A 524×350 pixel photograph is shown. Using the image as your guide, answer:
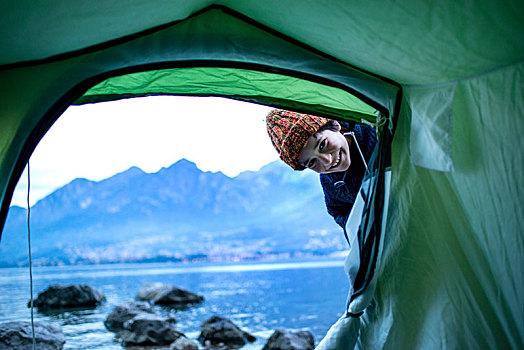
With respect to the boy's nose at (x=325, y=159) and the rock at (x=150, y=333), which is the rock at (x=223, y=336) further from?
the boy's nose at (x=325, y=159)

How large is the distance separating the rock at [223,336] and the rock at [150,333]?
37cm

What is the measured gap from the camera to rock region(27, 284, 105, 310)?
29.7 ft

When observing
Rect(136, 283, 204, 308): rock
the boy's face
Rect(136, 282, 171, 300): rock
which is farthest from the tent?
Rect(136, 282, 171, 300): rock

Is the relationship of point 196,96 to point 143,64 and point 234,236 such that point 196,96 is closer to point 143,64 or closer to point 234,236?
point 143,64

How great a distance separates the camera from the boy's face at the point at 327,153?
5.65ft

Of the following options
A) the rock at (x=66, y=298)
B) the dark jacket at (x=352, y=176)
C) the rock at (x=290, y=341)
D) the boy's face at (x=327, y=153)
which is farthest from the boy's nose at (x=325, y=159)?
the rock at (x=66, y=298)

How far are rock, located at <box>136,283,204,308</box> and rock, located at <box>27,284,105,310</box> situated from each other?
4.25 ft

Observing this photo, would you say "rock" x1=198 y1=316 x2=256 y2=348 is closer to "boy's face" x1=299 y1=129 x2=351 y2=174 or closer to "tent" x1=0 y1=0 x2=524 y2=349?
"boy's face" x1=299 y1=129 x2=351 y2=174

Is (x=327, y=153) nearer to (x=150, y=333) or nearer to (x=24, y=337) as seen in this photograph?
(x=24, y=337)

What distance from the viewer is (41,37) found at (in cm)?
102

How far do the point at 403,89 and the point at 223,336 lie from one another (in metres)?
4.74

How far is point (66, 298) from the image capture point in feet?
30.1

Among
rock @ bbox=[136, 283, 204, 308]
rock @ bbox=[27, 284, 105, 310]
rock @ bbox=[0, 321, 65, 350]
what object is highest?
rock @ bbox=[0, 321, 65, 350]

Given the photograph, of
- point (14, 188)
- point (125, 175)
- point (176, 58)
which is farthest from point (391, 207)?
point (125, 175)
